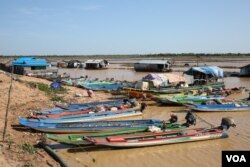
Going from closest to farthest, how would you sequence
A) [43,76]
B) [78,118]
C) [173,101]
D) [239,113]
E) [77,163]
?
[77,163], [78,118], [239,113], [173,101], [43,76]

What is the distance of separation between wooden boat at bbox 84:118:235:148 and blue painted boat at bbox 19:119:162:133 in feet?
4.29

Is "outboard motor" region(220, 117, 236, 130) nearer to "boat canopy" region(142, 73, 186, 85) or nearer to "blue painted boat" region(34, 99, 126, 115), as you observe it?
"blue painted boat" region(34, 99, 126, 115)

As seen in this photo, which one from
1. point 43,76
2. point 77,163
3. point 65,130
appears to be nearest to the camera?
point 77,163

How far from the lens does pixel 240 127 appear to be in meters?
16.6

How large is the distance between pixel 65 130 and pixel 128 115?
15.2 ft

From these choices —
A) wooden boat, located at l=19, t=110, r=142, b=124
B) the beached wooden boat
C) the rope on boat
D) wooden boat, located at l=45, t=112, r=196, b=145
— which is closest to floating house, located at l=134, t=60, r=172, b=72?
the beached wooden boat

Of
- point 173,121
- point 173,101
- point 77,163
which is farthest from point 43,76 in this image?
point 77,163

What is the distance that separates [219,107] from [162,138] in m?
8.42

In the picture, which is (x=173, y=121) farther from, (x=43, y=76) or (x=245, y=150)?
(x=43, y=76)

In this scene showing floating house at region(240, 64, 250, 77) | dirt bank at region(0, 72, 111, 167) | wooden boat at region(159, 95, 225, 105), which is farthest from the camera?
floating house at region(240, 64, 250, 77)

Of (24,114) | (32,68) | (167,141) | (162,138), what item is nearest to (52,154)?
(162,138)

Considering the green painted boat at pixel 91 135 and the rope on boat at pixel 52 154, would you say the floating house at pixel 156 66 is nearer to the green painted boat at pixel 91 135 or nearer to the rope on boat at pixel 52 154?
the green painted boat at pixel 91 135

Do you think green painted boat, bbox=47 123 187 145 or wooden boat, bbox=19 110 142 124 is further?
wooden boat, bbox=19 110 142 124

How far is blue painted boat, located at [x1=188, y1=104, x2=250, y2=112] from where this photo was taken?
1981 centimetres
